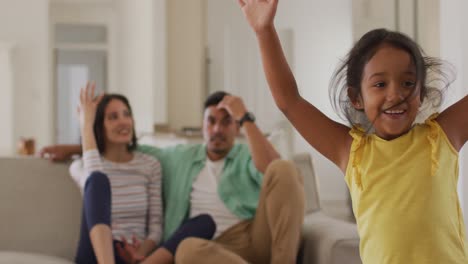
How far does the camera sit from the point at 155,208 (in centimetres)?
270

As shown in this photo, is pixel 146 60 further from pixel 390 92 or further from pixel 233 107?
pixel 390 92

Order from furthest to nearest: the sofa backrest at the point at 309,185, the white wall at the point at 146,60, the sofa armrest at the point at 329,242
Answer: the white wall at the point at 146,60
the sofa backrest at the point at 309,185
the sofa armrest at the point at 329,242

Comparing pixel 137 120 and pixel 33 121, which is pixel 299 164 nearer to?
pixel 137 120

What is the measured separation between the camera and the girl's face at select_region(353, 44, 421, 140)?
1.22 metres

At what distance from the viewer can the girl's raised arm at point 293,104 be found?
128cm

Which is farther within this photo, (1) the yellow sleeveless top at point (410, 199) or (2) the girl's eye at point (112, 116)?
(2) the girl's eye at point (112, 116)

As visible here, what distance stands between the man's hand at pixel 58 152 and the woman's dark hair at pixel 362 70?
1.61m

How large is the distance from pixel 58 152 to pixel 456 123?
1842 millimetres

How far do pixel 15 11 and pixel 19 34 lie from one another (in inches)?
12.1

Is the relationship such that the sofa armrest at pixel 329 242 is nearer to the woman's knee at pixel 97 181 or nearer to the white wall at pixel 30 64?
the woman's knee at pixel 97 181

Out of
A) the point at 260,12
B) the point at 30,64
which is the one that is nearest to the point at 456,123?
the point at 260,12

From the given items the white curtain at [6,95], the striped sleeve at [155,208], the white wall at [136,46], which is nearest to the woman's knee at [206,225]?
the striped sleeve at [155,208]

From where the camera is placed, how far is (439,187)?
3.97ft

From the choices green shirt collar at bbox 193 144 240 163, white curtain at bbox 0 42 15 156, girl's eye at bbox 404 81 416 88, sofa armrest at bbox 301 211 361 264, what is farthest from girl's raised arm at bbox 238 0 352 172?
white curtain at bbox 0 42 15 156
